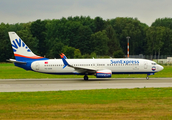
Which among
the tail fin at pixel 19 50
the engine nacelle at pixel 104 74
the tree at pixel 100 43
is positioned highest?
the tree at pixel 100 43

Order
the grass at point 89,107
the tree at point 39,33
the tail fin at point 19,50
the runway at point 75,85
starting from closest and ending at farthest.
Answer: the grass at point 89,107
the runway at point 75,85
the tail fin at point 19,50
the tree at point 39,33

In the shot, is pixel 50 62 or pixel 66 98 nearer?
pixel 66 98

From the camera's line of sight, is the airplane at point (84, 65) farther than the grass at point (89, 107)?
Yes

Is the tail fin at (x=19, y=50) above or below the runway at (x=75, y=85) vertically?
above

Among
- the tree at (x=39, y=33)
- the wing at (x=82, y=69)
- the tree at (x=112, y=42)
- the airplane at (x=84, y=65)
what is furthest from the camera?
the tree at (x=39, y=33)

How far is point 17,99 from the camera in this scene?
68.2ft

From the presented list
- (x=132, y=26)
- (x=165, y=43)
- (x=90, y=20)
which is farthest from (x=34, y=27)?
(x=165, y=43)

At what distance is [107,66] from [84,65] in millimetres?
3255

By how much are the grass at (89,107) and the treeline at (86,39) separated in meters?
87.8

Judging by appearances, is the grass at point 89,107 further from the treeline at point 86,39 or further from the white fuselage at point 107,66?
the treeline at point 86,39

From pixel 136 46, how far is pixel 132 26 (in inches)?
369

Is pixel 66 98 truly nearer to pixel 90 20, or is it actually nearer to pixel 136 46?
pixel 136 46

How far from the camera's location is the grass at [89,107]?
1505 cm

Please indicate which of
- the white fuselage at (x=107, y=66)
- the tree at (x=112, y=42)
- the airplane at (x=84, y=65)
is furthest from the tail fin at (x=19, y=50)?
the tree at (x=112, y=42)
